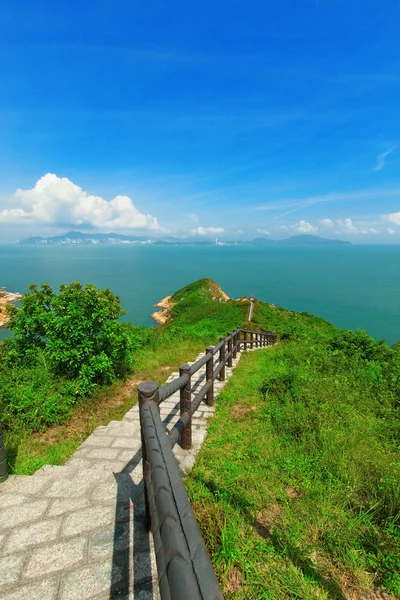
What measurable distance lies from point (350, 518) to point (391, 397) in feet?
12.9

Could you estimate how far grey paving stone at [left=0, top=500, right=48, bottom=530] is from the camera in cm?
278

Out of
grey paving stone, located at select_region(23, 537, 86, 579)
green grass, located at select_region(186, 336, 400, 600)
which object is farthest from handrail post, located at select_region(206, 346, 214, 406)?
grey paving stone, located at select_region(23, 537, 86, 579)

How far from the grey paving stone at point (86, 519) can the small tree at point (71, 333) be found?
10.4ft

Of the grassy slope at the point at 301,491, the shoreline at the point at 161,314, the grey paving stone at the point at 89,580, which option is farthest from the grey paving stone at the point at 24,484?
the shoreline at the point at 161,314

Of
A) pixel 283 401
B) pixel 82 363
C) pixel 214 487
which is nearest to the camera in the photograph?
pixel 214 487

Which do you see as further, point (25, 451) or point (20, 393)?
point (20, 393)

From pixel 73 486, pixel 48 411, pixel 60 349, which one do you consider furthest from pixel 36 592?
pixel 60 349

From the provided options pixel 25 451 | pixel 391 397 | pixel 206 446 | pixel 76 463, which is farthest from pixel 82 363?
pixel 391 397

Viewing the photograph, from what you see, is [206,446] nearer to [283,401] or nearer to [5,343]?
[283,401]

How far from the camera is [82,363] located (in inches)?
241

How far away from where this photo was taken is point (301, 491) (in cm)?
330

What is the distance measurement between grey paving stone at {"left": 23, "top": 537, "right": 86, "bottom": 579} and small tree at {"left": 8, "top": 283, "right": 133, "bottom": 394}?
351cm

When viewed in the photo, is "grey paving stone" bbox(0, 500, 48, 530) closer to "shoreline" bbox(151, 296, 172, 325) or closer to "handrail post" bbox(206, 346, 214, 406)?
"handrail post" bbox(206, 346, 214, 406)

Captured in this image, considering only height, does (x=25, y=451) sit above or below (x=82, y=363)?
below
